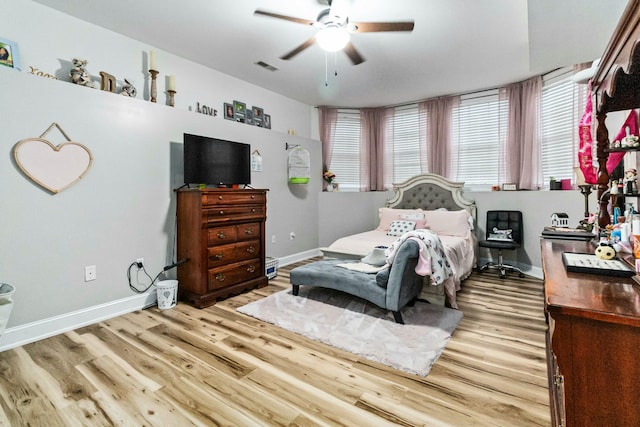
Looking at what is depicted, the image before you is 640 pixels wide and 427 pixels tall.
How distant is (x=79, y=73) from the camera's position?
8.89 feet

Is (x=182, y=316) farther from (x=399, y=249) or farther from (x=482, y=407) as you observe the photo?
(x=482, y=407)

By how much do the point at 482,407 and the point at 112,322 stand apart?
293 centimetres

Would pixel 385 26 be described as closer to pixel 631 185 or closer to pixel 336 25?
pixel 336 25

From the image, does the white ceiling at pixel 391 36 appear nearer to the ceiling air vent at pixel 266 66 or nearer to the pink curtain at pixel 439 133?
the ceiling air vent at pixel 266 66

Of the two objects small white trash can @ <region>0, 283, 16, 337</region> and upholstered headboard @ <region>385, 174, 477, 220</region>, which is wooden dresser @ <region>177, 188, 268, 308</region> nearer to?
small white trash can @ <region>0, 283, 16, 337</region>

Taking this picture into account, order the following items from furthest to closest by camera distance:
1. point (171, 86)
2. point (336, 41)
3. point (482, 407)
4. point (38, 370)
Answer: point (171, 86) < point (336, 41) < point (38, 370) < point (482, 407)

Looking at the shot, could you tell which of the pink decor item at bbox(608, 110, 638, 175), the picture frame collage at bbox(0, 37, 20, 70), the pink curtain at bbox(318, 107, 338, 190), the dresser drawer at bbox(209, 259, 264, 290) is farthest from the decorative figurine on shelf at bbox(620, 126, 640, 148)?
the pink curtain at bbox(318, 107, 338, 190)

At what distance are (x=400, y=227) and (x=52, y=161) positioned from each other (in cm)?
390

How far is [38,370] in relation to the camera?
2010 mm

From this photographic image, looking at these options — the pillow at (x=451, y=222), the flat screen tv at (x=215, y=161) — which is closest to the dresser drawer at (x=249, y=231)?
the flat screen tv at (x=215, y=161)

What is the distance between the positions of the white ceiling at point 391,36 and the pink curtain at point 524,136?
8.8 inches

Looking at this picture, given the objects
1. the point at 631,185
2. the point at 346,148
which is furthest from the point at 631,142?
the point at 346,148

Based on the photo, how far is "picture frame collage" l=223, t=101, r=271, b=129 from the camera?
4223 mm

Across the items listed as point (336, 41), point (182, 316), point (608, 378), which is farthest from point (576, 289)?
point (182, 316)
